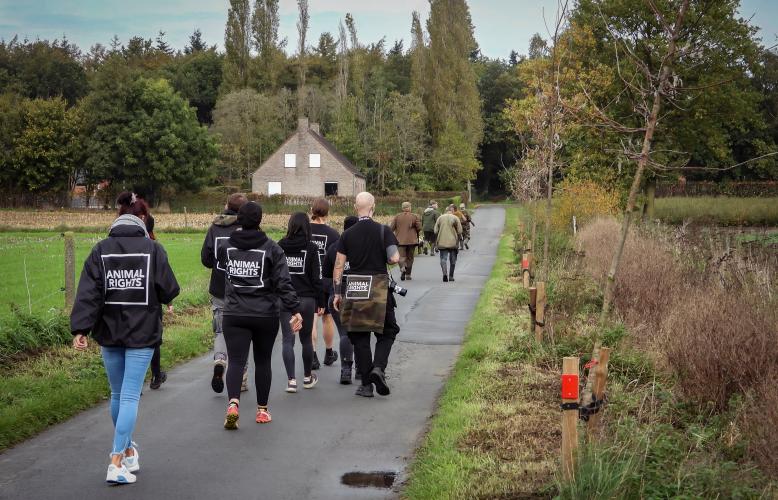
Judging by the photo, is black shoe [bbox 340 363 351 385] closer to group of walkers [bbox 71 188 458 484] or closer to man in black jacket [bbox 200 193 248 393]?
group of walkers [bbox 71 188 458 484]

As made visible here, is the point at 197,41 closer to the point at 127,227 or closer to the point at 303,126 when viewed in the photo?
the point at 303,126

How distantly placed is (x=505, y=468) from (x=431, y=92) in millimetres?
83935

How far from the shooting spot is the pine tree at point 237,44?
310 ft

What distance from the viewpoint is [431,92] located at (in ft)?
290

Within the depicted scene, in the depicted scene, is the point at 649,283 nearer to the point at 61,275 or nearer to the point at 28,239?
the point at 61,275

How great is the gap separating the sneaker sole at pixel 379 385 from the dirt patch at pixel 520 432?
1100 millimetres

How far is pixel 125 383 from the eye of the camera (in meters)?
6.48

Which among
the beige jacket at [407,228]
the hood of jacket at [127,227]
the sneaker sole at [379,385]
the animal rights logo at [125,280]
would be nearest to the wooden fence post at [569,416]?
the animal rights logo at [125,280]

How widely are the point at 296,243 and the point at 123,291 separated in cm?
339

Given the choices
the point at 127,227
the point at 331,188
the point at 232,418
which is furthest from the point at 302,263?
the point at 331,188

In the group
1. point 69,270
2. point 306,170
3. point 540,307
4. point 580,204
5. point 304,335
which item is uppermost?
point 306,170

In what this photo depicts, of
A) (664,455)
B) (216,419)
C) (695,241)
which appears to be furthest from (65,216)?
(664,455)

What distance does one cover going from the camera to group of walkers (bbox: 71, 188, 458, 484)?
6.48m

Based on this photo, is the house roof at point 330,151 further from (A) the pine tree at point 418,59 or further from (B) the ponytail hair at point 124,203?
(B) the ponytail hair at point 124,203
